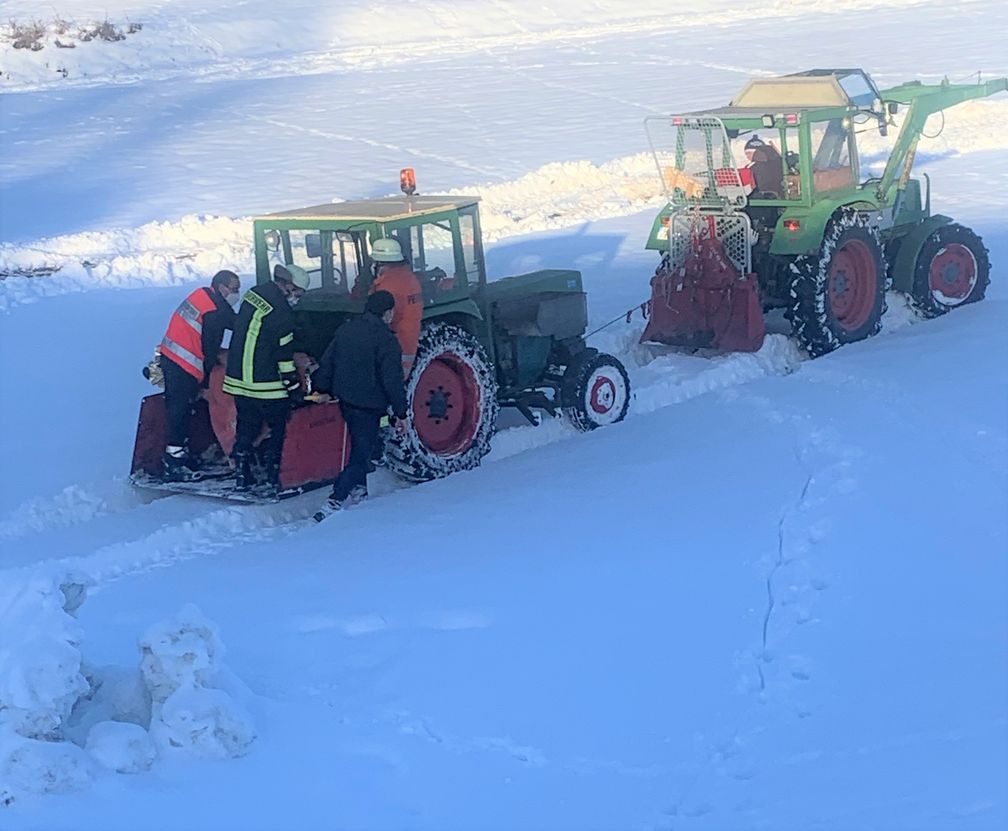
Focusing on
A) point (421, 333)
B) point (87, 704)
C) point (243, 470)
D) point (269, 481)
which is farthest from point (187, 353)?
point (87, 704)

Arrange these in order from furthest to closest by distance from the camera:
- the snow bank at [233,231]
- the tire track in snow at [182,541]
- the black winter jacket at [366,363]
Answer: the snow bank at [233,231] → the black winter jacket at [366,363] → the tire track in snow at [182,541]

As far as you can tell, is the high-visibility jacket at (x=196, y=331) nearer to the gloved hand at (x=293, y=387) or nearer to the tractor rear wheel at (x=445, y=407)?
the gloved hand at (x=293, y=387)

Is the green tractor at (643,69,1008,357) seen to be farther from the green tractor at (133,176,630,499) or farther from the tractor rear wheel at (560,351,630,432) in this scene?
the green tractor at (133,176,630,499)

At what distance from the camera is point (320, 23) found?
34969mm

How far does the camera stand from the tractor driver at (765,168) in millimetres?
10812

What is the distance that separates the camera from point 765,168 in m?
10.9

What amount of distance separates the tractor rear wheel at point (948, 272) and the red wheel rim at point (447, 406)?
4.64 meters

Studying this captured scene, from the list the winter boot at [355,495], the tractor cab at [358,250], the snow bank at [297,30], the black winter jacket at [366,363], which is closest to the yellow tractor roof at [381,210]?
the tractor cab at [358,250]

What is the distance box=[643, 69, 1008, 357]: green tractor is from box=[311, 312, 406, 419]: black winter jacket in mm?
3511

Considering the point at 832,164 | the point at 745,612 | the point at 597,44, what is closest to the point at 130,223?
the point at 832,164

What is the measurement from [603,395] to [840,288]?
2.65 m

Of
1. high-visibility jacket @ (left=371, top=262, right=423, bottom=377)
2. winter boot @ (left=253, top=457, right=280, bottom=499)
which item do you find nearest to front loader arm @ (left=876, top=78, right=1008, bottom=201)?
high-visibility jacket @ (left=371, top=262, right=423, bottom=377)

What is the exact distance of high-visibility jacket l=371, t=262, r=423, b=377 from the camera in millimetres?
7891

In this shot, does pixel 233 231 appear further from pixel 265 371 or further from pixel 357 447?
pixel 357 447
